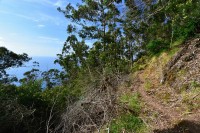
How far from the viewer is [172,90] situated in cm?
1052

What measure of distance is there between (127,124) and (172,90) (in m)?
3.79

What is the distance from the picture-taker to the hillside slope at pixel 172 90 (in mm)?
7402

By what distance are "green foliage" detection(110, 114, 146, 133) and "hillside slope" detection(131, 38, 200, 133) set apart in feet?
0.69

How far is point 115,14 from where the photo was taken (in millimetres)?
20594

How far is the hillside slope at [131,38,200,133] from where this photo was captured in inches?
291

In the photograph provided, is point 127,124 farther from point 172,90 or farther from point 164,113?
point 172,90

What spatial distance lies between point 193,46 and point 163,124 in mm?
5507

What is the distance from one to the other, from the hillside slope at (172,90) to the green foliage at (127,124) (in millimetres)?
209

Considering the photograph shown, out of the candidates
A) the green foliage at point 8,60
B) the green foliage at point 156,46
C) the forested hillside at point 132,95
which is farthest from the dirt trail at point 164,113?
the green foliage at point 8,60

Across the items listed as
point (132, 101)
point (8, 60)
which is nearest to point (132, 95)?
point (132, 101)

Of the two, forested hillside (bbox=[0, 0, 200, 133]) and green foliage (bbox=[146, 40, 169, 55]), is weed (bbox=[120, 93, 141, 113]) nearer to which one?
forested hillside (bbox=[0, 0, 200, 133])

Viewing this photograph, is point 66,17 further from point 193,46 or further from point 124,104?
point 124,104

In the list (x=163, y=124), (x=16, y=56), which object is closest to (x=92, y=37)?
(x=16, y=56)

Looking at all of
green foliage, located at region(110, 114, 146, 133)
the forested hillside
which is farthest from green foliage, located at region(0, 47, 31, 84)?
green foliage, located at region(110, 114, 146, 133)
